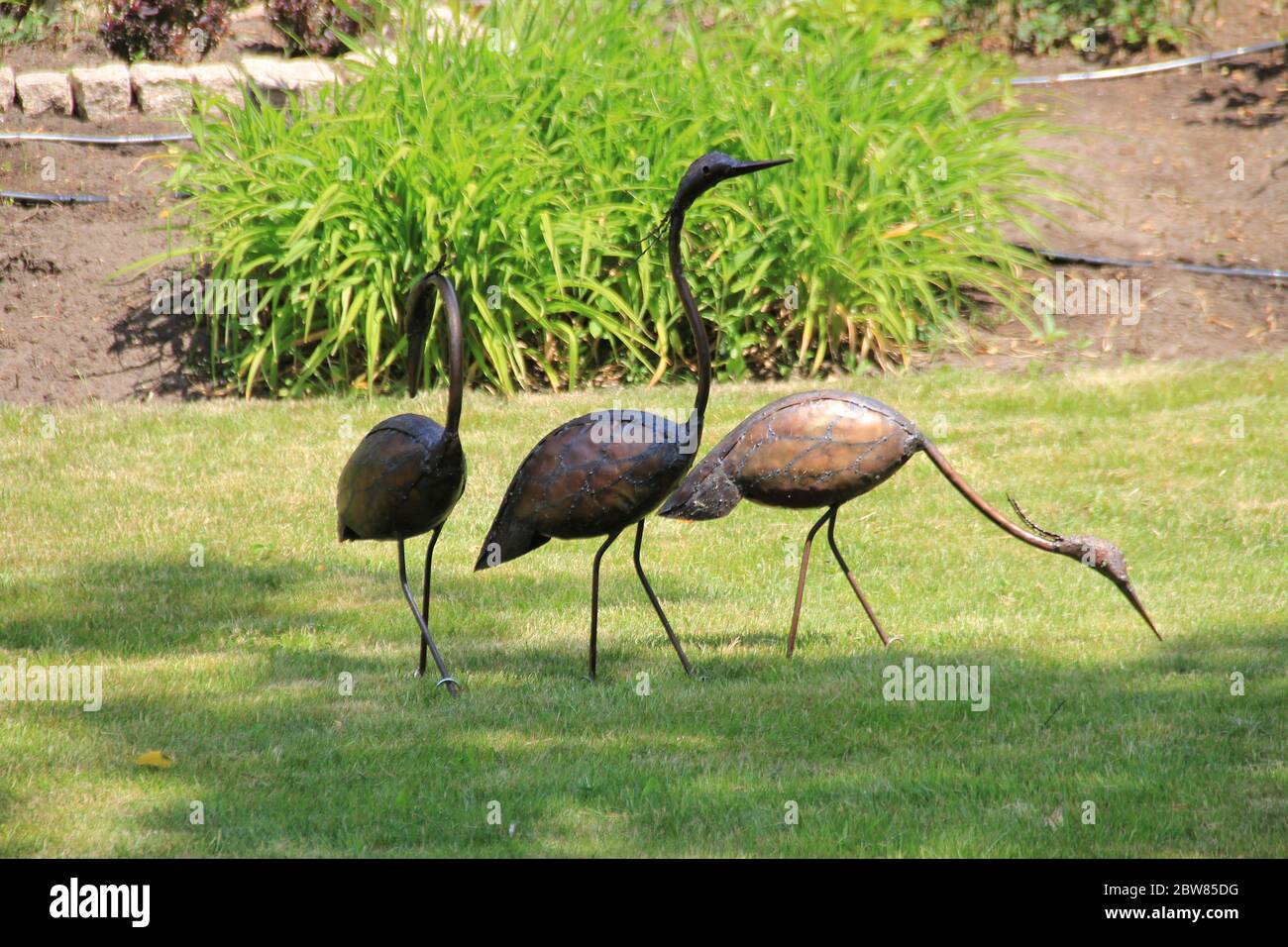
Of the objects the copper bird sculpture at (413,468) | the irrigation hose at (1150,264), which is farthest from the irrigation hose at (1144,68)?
the copper bird sculpture at (413,468)

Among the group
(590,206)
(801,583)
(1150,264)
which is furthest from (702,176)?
(1150,264)

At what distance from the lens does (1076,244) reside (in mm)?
9984

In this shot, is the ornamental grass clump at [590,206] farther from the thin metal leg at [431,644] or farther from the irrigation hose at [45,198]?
the thin metal leg at [431,644]

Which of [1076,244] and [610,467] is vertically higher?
[610,467]

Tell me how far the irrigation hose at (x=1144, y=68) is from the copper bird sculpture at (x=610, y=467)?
8275 mm

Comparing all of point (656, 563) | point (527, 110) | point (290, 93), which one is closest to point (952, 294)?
point (527, 110)

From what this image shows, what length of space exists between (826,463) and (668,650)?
3.88 ft

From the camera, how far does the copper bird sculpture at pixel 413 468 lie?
4.60m

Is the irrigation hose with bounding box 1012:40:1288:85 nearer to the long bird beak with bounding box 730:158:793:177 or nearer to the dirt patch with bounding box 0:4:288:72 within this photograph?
the dirt patch with bounding box 0:4:288:72

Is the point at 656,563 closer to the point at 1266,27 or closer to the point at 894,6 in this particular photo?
the point at 894,6

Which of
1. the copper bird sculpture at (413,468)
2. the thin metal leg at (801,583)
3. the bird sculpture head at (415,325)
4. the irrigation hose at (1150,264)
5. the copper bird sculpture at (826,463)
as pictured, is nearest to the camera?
Answer: the copper bird sculpture at (413,468)

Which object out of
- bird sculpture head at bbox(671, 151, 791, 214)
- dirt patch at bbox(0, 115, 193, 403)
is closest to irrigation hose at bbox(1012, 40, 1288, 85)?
dirt patch at bbox(0, 115, 193, 403)

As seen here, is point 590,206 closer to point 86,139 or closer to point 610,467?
point 86,139

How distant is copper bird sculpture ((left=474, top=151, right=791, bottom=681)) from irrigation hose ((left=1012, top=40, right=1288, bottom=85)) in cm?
827
